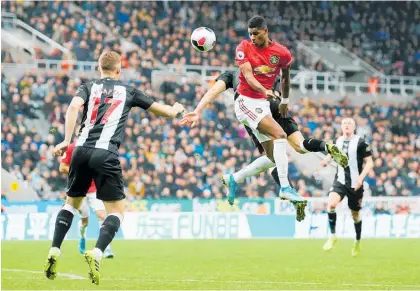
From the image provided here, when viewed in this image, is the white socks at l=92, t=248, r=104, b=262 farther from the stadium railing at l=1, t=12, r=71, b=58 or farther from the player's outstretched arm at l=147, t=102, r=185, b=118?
the stadium railing at l=1, t=12, r=71, b=58

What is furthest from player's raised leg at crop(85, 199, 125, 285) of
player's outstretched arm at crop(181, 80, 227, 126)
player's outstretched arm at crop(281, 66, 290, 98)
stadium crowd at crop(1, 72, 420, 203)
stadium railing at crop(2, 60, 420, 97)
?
stadium railing at crop(2, 60, 420, 97)

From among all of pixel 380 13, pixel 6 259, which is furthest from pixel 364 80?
pixel 6 259

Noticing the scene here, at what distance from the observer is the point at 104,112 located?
10.3 metres

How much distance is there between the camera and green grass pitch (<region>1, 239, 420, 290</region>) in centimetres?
1147

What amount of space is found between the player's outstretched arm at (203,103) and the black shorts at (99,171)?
1.38 meters

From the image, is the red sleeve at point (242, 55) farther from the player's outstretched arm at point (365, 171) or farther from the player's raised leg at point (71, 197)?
the player's outstretched arm at point (365, 171)

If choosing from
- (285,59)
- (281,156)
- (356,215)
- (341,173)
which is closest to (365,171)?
(341,173)

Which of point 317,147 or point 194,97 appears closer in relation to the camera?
point 317,147

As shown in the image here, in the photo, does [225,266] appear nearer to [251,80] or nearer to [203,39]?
[251,80]

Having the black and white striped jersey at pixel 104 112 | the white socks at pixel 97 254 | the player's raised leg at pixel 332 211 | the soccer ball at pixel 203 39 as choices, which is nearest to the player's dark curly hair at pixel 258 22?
the soccer ball at pixel 203 39

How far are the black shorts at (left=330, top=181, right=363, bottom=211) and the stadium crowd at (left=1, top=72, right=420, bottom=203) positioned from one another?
7.83 meters

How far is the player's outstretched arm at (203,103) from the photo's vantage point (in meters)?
11.4

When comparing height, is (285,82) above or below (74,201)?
above

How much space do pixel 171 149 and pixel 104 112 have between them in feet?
51.2
